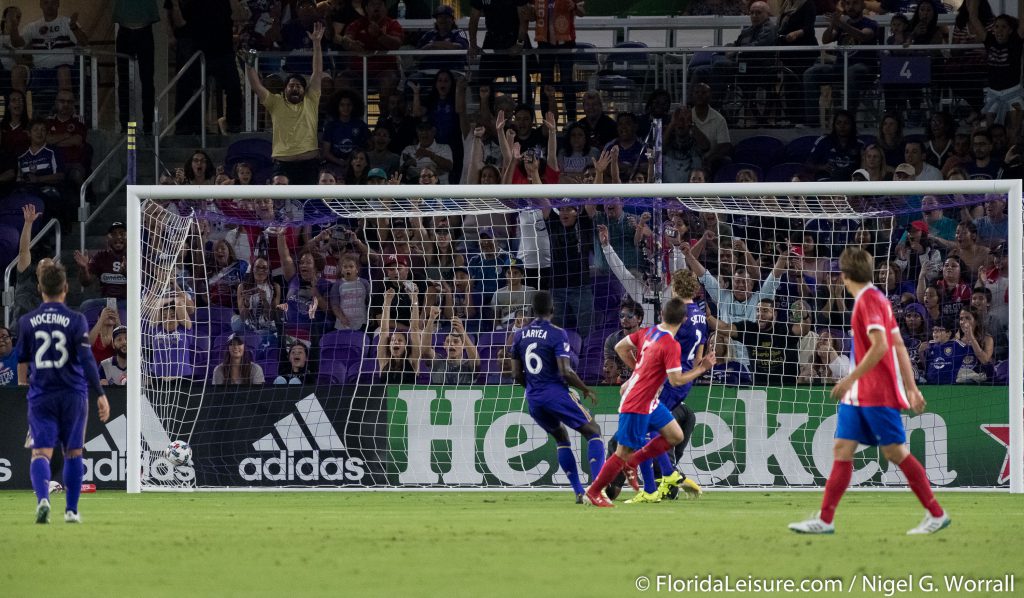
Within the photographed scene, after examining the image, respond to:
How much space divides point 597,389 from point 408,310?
7.47 ft

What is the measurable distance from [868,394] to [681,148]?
32.9ft

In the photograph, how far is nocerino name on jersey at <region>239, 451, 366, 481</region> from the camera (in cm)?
1580

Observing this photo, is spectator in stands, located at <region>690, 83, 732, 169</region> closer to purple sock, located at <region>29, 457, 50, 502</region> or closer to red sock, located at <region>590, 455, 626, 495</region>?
red sock, located at <region>590, 455, 626, 495</region>

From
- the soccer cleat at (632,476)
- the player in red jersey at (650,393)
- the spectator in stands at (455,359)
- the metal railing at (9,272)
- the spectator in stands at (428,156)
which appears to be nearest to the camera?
the player in red jersey at (650,393)

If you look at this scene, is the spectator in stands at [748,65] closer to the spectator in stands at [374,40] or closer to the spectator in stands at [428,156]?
the spectator in stands at [428,156]

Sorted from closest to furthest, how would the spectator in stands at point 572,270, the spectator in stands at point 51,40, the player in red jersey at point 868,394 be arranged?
the player in red jersey at point 868,394 → the spectator in stands at point 572,270 → the spectator in stands at point 51,40

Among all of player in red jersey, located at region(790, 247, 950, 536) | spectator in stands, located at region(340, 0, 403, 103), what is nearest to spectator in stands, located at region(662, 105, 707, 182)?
spectator in stands, located at region(340, 0, 403, 103)

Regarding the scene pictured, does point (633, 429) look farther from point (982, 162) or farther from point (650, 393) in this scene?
point (982, 162)

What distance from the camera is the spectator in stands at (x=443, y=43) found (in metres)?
20.7

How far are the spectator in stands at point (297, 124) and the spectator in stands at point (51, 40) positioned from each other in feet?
13.3

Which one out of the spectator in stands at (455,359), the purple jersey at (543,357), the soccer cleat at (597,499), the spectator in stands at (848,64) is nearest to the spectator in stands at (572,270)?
the spectator in stands at (455,359)

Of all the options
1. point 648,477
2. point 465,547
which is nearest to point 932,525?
point 465,547

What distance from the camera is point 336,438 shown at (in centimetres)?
1580

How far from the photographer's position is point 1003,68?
1902 cm
